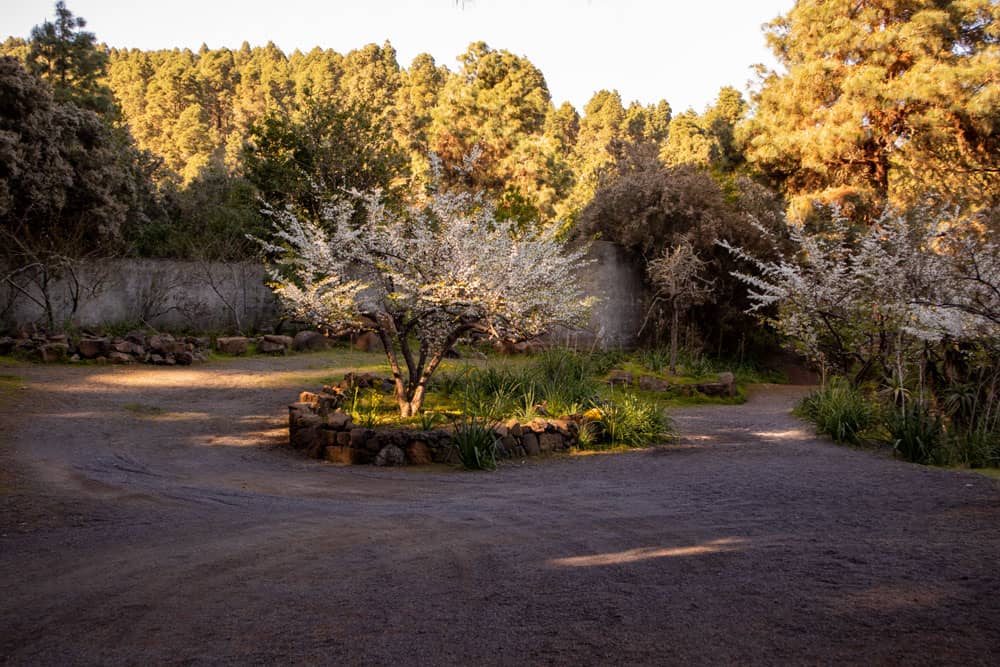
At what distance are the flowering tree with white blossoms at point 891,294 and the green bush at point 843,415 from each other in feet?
2.68

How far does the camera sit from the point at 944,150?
58.9ft

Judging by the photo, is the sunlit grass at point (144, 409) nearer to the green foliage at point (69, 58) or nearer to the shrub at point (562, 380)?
the shrub at point (562, 380)

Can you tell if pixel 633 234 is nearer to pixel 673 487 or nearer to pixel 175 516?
pixel 673 487

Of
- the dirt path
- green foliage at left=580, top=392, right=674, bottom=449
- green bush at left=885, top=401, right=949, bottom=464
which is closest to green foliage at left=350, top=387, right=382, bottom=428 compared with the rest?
the dirt path

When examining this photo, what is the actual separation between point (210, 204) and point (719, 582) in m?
24.2

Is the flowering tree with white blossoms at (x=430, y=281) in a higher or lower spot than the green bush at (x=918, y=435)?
higher

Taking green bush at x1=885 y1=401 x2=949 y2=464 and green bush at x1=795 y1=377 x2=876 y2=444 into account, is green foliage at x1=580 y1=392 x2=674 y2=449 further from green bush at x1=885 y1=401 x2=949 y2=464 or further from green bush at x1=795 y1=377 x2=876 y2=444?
green bush at x1=885 y1=401 x2=949 y2=464

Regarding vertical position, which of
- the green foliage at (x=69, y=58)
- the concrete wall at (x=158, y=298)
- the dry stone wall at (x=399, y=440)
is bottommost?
the dry stone wall at (x=399, y=440)

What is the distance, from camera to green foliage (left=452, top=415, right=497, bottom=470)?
27.3ft

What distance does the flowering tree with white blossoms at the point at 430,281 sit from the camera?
9.28 meters

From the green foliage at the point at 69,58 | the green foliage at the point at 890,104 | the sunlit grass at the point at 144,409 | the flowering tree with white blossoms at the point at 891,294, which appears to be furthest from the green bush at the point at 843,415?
the green foliage at the point at 69,58

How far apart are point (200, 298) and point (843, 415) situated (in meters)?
15.6

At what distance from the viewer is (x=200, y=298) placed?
19375 mm

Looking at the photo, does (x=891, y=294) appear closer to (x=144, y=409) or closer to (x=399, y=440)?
(x=399, y=440)
